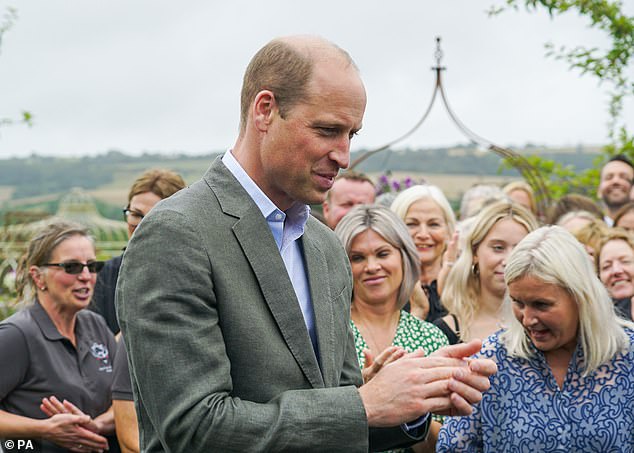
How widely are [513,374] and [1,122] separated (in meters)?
6.74

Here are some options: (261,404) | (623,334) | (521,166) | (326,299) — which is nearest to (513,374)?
(623,334)

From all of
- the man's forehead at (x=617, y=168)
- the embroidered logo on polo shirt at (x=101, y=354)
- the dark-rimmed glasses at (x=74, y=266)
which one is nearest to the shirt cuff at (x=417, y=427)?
the embroidered logo on polo shirt at (x=101, y=354)

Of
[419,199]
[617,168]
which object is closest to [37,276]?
[419,199]

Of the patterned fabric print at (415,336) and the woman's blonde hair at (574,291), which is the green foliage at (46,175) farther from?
the woman's blonde hair at (574,291)

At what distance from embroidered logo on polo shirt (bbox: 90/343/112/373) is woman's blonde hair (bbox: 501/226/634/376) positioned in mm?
2322

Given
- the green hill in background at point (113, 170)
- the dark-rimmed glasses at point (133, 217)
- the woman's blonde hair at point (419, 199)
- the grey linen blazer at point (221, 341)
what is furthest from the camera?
the green hill in background at point (113, 170)

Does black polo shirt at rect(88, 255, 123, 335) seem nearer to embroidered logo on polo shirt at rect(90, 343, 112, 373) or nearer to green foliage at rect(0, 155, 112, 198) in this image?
embroidered logo on polo shirt at rect(90, 343, 112, 373)

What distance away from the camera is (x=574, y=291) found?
12.8 ft

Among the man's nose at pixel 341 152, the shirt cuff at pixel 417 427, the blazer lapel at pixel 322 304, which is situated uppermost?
the man's nose at pixel 341 152

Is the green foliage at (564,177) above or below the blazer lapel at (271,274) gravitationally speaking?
below

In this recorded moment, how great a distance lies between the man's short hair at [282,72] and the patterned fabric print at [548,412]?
6.71ft

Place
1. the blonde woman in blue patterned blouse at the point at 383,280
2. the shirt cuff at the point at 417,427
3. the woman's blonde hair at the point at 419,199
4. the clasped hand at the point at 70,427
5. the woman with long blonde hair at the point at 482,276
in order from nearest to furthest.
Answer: the shirt cuff at the point at 417,427 < the clasped hand at the point at 70,427 < the blonde woman in blue patterned blouse at the point at 383,280 < the woman with long blonde hair at the point at 482,276 < the woman's blonde hair at the point at 419,199

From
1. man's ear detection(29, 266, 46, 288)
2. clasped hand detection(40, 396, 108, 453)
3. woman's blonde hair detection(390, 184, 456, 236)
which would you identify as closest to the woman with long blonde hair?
woman's blonde hair detection(390, 184, 456, 236)

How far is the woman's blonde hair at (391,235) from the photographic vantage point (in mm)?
5051
